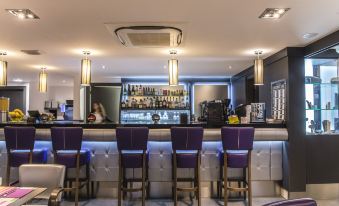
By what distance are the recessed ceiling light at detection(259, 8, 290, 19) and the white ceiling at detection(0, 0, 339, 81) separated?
8 centimetres

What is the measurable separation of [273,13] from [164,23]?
1.28m

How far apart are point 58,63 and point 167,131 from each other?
350 centimetres

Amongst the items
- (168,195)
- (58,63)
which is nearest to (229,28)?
(168,195)

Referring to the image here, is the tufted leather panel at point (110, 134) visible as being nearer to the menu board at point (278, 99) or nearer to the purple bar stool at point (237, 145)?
the purple bar stool at point (237, 145)

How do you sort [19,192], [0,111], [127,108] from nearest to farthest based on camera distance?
[19,192] → [0,111] → [127,108]

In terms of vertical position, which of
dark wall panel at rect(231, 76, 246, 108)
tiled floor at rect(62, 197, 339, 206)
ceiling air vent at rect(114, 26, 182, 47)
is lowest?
tiled floor at rect(62, 197, 339, 206)

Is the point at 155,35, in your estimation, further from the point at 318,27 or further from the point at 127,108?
the point at 127,108

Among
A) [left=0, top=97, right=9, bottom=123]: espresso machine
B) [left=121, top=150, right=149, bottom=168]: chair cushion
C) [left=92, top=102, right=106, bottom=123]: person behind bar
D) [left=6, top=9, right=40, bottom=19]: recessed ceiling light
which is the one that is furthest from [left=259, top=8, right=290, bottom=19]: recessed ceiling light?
[left=0, top=97, right=9, bottom=123]: espresso machine

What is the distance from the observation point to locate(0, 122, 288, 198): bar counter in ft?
14.2

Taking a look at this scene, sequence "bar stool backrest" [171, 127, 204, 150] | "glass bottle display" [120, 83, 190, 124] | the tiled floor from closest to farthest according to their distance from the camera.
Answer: "bar stool backrest" [171, 127, 204, 150]
the tiled floor
"glass bottle display" [120, 83, 190, 124]

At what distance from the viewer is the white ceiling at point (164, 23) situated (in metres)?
2.93

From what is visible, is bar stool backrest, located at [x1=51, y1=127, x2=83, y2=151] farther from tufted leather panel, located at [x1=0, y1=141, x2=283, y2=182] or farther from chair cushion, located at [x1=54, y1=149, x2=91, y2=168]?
tufted leather panel, located at [x1=0, y1=141, x2=283, y2=182]

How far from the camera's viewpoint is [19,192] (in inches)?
83.0

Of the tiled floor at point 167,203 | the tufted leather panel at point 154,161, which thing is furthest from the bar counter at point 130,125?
the tiled floor at point 167,203
